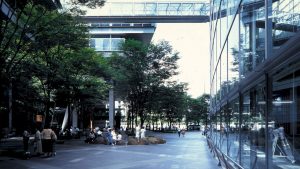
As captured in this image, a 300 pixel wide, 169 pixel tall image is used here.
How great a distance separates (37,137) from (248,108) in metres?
18.2

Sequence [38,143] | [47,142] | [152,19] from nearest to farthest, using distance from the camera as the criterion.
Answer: [47,142] < [38,143] < [152,19]

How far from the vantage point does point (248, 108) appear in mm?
6453

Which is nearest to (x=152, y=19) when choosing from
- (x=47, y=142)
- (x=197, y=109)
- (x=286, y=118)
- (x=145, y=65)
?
(x=145, y=65)

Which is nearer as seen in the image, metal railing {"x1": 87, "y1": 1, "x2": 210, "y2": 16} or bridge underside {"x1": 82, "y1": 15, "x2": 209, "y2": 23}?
metal railing {"x1": 87, "y1": 1, "x2": 210, "y2": 16}

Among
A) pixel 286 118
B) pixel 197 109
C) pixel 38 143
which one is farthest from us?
pixel 197 109

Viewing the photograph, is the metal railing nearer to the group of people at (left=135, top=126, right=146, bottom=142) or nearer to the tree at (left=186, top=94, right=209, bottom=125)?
the group of people at (left=135, top=126, right=146, bottom=142)

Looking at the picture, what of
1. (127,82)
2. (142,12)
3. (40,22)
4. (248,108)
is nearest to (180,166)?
(40,22)

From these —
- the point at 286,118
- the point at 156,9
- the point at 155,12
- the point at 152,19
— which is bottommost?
the point at 286,118

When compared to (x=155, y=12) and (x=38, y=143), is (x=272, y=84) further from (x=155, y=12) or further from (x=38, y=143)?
(x=155, y=12)

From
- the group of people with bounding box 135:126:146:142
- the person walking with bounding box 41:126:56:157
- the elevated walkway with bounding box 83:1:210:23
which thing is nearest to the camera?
the person walking with bounding box 41:126:56:157

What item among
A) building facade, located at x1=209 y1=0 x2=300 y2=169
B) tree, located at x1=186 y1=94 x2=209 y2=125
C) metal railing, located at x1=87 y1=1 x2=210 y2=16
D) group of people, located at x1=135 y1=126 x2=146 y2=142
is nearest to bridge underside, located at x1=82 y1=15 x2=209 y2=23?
metal railing, located at x1=87 y1=1 x2=210 y2=16

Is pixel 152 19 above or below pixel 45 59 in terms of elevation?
above

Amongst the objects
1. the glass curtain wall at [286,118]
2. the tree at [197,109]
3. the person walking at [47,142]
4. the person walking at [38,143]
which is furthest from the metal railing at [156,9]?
the tree at [197,109]

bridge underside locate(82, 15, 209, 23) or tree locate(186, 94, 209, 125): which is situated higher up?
bridge underside locate(82, 15, 209, 23)
